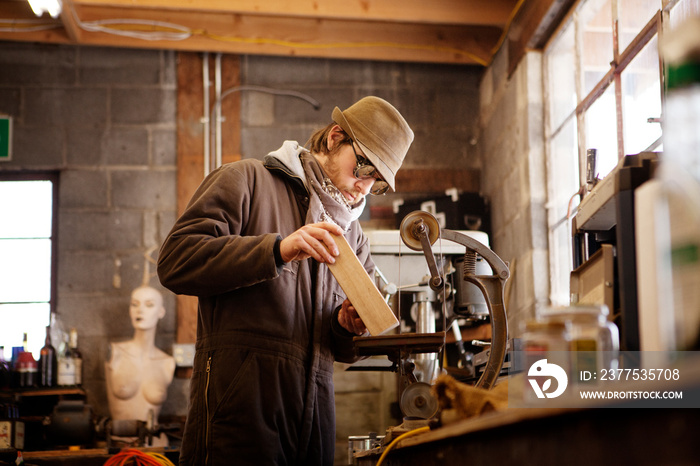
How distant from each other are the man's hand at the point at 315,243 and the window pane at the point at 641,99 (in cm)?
150

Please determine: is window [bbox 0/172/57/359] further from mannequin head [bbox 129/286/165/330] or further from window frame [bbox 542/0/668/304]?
window frame [bbox 542/0/668/304]

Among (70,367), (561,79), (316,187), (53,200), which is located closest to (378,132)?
(316,187)

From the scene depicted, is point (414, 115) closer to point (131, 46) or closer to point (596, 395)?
point (131, 46)

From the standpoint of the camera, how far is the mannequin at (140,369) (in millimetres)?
4258

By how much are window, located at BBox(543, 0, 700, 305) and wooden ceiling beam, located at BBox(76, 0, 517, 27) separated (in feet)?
1.96

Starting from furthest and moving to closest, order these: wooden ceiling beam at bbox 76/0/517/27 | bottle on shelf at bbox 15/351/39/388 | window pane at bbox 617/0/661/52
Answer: wooden ceiling beam at bbox 76/0/517/27
bottle on shelf at bbox 15/351/39/388
window pane at bbox 617/0/661/52

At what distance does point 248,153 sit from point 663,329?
4102 mm

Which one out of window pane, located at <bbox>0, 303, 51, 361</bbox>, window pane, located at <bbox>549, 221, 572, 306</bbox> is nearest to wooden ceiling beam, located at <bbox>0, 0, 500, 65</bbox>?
window pane, located at <bbox>549, 221, 572, 306</bbox>

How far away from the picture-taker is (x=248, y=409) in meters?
1.94

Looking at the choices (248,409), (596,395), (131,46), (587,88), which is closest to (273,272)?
(248,409)

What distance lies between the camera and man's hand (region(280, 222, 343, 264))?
1.86 metres

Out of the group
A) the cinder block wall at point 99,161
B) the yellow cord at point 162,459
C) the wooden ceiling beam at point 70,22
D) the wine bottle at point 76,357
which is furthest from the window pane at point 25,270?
the yellow cord at point 162,459

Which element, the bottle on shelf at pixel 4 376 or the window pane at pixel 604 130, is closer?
the window pane at pixel 604 130

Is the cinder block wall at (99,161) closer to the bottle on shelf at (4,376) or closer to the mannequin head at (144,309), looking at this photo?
the mannequin head at (144,309)
